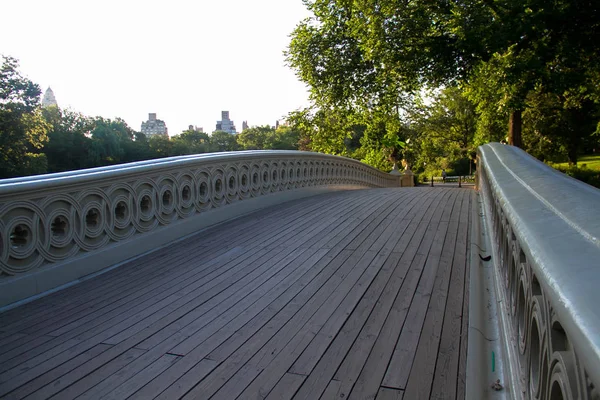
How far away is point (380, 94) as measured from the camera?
59.5 feet

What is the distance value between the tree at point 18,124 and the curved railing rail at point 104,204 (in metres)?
36.8

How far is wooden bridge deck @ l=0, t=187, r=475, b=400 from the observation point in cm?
254

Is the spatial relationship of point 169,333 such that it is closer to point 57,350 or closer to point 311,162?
point 57,350

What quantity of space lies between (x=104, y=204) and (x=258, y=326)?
8.33ft

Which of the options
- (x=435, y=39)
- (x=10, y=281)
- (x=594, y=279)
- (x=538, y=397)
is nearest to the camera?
(x=594, y=279)

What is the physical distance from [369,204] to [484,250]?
3739mm

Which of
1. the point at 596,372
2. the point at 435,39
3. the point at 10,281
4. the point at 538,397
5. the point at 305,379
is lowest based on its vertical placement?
the point at 305,379

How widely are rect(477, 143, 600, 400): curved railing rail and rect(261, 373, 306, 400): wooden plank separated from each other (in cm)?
109

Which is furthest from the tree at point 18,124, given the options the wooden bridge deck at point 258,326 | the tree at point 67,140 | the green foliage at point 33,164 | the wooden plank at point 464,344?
the wooden plank at point 464,344

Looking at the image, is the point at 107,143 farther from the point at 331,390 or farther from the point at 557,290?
the point at 557,290

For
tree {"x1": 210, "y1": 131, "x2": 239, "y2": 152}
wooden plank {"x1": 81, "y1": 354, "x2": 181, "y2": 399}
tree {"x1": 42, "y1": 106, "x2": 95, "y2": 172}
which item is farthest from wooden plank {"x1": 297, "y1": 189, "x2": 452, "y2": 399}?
tree {"x1": 210, "y1": 131, "x2": 239, "y2": 152}

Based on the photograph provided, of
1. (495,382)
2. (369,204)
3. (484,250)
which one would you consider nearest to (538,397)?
(495,382)

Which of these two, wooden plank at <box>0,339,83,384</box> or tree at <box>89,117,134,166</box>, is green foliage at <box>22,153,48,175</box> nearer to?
tree at <box>89,117,134,166</box>

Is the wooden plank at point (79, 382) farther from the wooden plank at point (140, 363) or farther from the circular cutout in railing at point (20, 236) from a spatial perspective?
the circular cutout in railing at point (20, 236)
